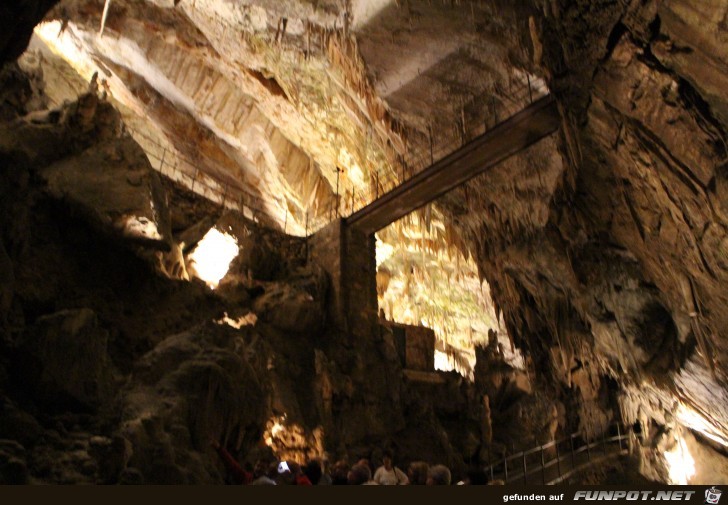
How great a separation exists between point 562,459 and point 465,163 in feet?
Result: 23.1

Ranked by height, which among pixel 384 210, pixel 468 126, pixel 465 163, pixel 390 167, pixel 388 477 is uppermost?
pixel 390 167

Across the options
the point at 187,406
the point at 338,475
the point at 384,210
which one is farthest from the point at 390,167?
the point at 338,475

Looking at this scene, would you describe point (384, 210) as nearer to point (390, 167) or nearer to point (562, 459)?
point (390, 167)

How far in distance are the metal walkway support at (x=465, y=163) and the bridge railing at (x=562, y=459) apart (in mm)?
5531

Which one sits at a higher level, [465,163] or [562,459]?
[465,163]

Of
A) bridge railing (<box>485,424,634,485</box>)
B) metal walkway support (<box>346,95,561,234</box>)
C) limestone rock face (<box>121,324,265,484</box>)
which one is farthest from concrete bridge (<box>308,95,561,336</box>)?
limestone rock face (<box>121,324,265,484</box>)

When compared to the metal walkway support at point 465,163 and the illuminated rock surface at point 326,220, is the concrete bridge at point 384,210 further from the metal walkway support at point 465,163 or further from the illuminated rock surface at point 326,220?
the illuminated rock surface at point 326,220

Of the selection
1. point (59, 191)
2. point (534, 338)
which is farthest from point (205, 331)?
point (534, 338)

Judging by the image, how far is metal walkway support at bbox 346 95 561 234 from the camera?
9.67m

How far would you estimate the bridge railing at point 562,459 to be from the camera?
36.6ft

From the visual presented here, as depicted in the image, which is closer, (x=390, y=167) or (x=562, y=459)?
(x=562, y=459)

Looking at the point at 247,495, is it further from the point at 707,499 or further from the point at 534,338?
the point at 534,338

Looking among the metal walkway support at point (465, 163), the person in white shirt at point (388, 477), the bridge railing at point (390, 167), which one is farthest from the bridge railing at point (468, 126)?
the person in white shirt at point (388, 477)

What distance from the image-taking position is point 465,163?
10992 millimetres
